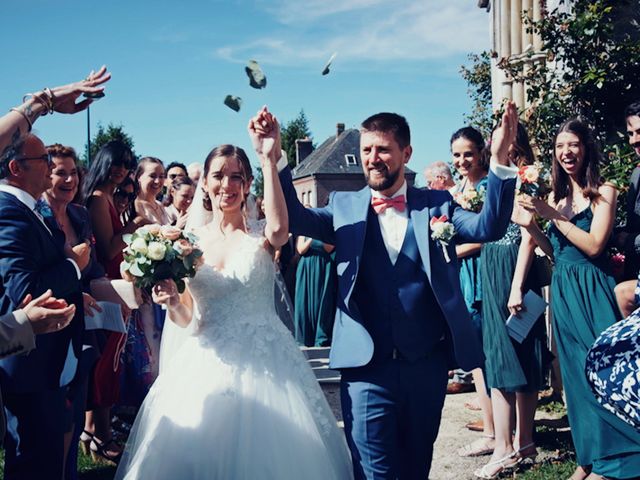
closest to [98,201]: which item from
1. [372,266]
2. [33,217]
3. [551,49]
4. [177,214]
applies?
[177,214]

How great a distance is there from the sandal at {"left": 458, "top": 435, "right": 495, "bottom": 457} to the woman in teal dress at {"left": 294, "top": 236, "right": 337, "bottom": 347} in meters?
5.93

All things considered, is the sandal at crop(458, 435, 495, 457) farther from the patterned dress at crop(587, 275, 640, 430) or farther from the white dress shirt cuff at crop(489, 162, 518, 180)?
the patterned dress at crop(587, 275, 640, 430)

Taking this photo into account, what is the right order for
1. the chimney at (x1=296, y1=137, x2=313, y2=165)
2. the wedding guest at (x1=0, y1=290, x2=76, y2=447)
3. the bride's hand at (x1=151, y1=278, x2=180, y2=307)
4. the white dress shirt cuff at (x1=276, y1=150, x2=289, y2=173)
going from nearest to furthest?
the wedding guest at (x1=0, y1=290, x2=76, y2=447)
the white dress shirt cuff at (x1=276, y1=150, x2=289, y2=173)
the bride's hand at (x1=151, y1=278, x2=180, y2=307)
the chimney at (x1=296, y1=137, x2=313, y2=165)

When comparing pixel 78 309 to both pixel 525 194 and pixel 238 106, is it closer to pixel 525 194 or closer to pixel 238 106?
pixel 238 106

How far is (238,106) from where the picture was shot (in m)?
4.15

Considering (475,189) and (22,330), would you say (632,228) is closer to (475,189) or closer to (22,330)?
(475,189)

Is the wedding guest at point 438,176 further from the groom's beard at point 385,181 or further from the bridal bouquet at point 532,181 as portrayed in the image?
the groom's beard at point 385,181

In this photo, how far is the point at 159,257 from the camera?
3908 millimetres

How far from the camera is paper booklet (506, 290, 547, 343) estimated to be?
536 centimetres

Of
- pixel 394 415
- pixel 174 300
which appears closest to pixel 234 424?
pixel 174 300

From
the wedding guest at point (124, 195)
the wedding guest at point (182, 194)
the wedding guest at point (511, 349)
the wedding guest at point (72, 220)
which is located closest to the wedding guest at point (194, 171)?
the wedding guest at point (182, 194)

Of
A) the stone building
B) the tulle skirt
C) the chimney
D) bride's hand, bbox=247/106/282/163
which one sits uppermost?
the chimney

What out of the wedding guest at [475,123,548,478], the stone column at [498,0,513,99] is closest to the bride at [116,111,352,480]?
the wedding guest at [475,123,548,478]

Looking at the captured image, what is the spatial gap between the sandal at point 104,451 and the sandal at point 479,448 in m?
2.77
